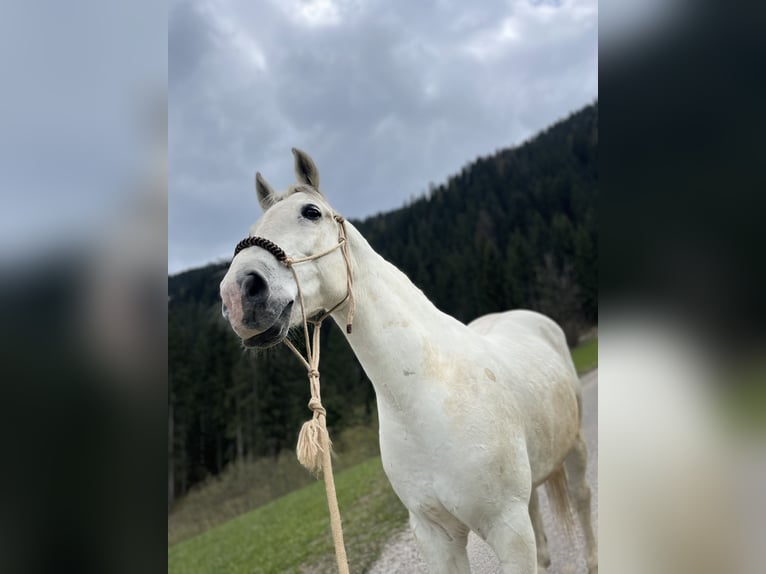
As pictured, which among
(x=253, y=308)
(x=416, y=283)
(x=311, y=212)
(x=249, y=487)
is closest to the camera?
(x=253, y=308)

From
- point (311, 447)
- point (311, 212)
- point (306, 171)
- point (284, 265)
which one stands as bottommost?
point (311, 447)

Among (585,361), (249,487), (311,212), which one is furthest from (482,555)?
(585,361)

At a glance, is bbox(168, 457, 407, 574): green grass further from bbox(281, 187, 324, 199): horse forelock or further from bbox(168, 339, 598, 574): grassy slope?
bbox(281, 187, 324, 199): horse forelock

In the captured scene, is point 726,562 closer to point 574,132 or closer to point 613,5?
point 613,5

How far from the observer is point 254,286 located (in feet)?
5.59

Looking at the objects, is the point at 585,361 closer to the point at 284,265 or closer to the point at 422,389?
the point at 422,389

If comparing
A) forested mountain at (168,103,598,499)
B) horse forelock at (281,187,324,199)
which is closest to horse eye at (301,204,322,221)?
horse forelock at (281,187,324,199)

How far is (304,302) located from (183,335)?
27714 mm

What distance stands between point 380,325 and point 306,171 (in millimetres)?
797

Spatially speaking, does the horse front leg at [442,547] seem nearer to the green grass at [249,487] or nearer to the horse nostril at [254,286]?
the horse nostril at [254,286]

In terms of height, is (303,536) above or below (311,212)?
below

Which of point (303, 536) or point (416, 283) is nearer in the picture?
point (303, 536)

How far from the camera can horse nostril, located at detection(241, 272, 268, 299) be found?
1.67 m

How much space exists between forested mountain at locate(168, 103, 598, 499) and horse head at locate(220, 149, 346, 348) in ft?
15.1
